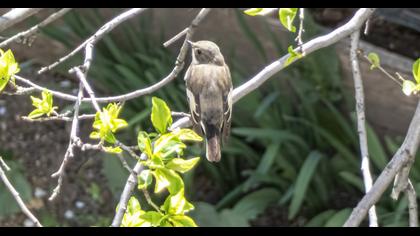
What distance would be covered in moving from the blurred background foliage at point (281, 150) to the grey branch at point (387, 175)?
→ 2.33m

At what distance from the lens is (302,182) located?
4871 millimetres

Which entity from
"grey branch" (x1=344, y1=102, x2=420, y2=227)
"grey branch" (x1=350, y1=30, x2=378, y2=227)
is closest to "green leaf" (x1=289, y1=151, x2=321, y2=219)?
"grey branch" (x1=350, y1=30, x2=378, y2=227)

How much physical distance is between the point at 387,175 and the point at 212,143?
1.19 metres

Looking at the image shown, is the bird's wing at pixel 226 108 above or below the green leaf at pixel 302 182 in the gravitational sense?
above

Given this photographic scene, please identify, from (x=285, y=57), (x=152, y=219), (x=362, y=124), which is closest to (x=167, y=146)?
(x=152, y=219)

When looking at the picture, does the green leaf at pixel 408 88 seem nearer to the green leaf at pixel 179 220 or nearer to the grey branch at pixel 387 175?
the grey branch at pixel 387 175

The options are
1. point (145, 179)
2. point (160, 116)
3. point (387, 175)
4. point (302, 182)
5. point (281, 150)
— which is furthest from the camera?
point (281, 150)

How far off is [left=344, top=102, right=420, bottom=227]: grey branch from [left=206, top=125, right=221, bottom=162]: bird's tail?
3.26 ft

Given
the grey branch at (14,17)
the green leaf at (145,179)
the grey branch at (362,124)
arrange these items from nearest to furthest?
the green leaf at (145,179), the grey branch at (362,124), the grey branch at (14,17)

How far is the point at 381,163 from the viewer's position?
489 cm

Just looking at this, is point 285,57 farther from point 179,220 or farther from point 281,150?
point 281,150

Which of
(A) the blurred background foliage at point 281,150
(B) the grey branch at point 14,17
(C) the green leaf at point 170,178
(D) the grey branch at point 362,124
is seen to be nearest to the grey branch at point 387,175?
(D) the grey branch at point 362,124

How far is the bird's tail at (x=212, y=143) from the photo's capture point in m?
3.34
